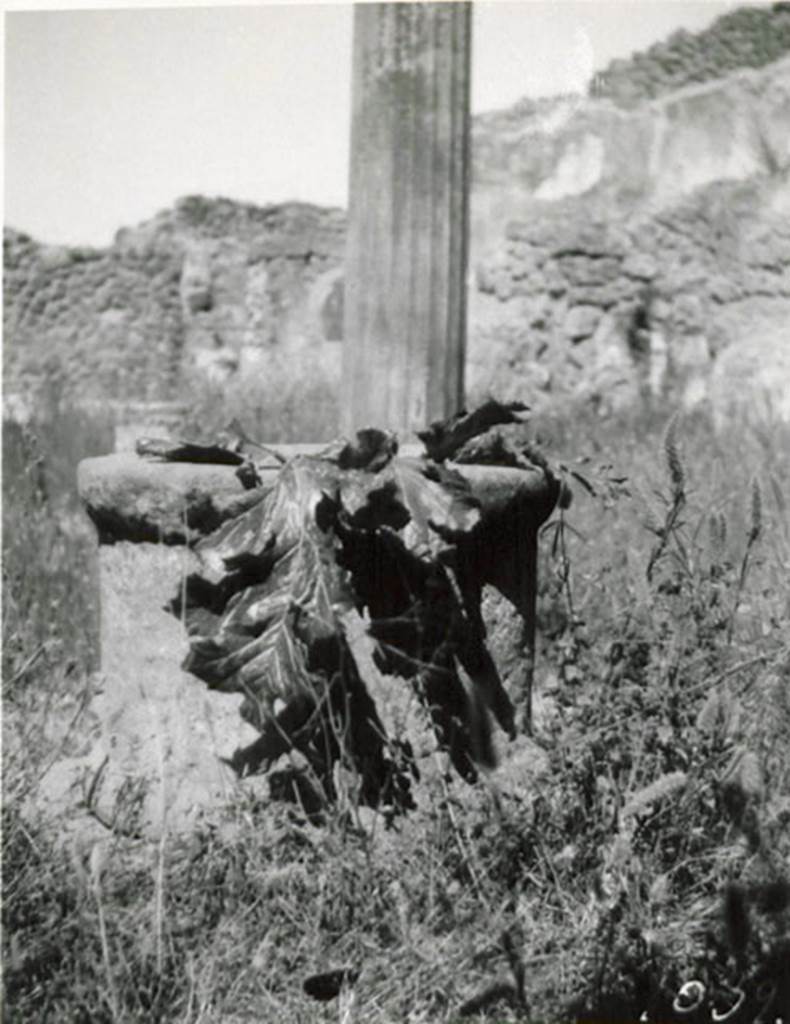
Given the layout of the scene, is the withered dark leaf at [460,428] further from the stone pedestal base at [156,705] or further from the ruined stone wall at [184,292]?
the ruined stone wall at [184,292]

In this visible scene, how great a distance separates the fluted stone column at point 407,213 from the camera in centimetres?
274

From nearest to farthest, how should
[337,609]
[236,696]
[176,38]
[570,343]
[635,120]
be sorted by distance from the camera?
[337,609] < [236,696] < [176,38] < [635,120] < [570,343]

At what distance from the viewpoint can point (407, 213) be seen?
109 inches

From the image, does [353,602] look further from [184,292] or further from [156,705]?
[184,292]

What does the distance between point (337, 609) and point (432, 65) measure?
1.16 metres

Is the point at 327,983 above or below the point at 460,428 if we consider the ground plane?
below

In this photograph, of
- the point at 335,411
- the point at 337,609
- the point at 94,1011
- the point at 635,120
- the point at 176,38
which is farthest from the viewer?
the point at 635,120

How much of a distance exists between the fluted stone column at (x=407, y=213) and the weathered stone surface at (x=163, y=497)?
1.30 ft

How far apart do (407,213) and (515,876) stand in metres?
1.31

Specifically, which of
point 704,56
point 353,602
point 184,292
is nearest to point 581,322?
point 704,56

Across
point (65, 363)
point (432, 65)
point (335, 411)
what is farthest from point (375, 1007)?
point (65, 363)

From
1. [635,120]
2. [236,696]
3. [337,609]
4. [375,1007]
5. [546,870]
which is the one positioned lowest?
[375,1007]

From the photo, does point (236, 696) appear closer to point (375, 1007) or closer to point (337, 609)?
point (337, 609)

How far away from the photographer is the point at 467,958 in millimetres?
2145
